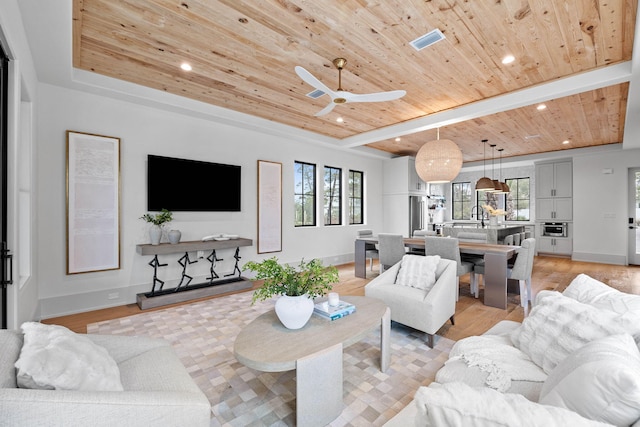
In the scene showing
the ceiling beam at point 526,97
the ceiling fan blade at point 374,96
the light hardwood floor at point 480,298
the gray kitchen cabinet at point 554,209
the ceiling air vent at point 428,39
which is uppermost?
the ceiling air vent at point 428,39

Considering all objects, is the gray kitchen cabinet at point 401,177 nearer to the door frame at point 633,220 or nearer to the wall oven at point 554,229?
the wall oven at point 554,229

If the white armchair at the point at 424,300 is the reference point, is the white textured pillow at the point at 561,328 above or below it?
above

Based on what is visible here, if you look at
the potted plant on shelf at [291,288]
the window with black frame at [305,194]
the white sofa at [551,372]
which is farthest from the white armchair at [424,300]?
the window with black frame at [305,194]

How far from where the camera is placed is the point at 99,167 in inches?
144

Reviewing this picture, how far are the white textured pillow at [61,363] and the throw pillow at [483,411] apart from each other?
1.23 m

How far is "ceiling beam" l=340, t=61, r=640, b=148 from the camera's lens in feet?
10.5

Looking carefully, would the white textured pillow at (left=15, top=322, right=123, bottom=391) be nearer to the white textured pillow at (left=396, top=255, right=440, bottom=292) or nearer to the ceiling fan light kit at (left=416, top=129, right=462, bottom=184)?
the white textured pillow at (left=396, top=255, right=440, bottom=292)

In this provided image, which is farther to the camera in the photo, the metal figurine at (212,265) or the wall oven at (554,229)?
the wall oven at (554,229)

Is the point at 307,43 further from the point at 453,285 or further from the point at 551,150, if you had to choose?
the point at 551,150

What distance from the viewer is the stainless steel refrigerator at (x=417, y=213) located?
7496 mm

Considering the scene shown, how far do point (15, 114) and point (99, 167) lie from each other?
1573 millimetres

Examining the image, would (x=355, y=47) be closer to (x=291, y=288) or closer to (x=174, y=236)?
(x=291, y=288)

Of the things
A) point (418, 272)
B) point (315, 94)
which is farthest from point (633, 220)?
point (315, 94)

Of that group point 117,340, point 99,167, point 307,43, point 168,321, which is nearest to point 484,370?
point 117,340
